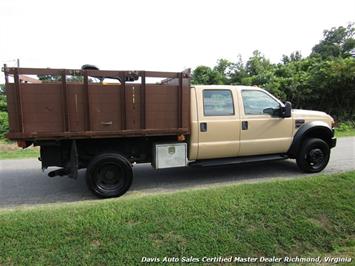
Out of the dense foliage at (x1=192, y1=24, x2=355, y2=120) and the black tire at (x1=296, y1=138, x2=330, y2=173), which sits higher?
the dense foliage at (x1=192, y1=24, x2=355, y2=120)

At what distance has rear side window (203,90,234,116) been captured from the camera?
605 centimetres

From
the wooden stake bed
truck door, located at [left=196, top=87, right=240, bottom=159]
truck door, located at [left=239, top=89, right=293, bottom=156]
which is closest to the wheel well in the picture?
truck door, located at [left=239, top=89, right=293, bottom=156]

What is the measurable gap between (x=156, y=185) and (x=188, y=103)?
1.77m

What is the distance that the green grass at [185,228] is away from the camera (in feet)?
11.7

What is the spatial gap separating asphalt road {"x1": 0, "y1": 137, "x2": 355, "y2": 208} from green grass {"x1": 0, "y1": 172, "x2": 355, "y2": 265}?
3.78ft

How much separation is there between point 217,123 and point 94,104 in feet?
7.81

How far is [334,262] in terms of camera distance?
363 cm

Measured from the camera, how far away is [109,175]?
5.53 m

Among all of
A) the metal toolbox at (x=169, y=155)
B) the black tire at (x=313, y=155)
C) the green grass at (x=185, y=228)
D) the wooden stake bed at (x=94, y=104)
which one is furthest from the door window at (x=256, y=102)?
the green grass at (x=185, y=228)

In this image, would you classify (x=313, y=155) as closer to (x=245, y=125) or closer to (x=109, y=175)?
(x=245, y=125)

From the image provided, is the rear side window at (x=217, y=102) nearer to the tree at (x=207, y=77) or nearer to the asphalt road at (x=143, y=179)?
the asphalt road at (x=143, y=179)

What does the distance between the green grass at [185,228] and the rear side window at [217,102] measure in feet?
5.81

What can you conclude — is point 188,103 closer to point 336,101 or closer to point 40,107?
point 40,107

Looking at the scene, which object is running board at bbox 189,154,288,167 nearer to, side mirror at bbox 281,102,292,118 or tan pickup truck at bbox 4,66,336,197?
tan pickup truck at bbox 4,66,336,197
